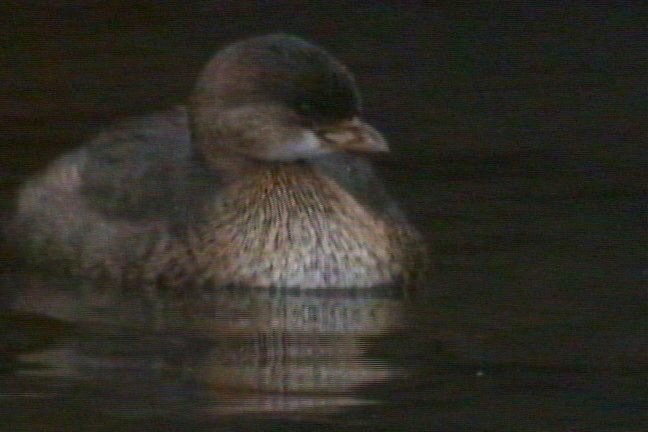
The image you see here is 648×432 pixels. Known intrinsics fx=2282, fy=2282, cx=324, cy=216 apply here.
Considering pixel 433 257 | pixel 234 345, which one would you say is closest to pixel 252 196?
pixel 433 257

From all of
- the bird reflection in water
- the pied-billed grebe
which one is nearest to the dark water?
the bird reflection in water

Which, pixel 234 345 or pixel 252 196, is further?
pixel 252 196

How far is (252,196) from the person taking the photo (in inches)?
360

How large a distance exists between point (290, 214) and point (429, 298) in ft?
2.47

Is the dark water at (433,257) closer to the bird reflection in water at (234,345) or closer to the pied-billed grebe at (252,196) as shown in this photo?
the bird reflection in water at (234,345)

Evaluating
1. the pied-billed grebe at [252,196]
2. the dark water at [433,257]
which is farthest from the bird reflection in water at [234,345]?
the pied-billed grebe at [252,196]

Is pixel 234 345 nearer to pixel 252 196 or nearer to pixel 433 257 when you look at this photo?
pixel 252 196

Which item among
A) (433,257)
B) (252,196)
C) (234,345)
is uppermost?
(252,196)

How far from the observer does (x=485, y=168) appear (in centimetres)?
1041

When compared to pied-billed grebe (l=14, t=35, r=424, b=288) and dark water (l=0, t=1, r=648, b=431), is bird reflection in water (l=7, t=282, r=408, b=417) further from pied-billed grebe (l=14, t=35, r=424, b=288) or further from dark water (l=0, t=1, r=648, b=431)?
pied-billed grebe (l=14, t=35, r=424, b=288)

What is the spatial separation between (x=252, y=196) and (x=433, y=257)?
77 cm

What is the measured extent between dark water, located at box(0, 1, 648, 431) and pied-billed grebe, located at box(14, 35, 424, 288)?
0.16 metres

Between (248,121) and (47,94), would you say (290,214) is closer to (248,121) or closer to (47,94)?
(248,121)

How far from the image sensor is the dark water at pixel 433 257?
23.7 feet
